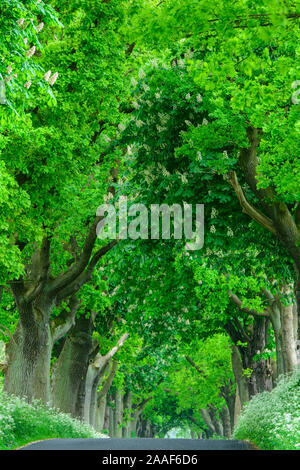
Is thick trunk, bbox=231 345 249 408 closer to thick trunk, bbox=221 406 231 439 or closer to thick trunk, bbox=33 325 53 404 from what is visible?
thick trunk, bbox=33 325 53 404

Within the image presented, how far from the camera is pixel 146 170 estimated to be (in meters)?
15.1

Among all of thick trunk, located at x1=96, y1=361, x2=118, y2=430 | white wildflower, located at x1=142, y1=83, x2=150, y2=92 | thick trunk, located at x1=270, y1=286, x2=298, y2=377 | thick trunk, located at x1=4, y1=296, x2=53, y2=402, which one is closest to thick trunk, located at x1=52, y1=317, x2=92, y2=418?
thick trunk, located at x1=4, y1=296, x2=53, y2=402

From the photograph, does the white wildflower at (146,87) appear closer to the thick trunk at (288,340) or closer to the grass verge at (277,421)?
the grass verge at (277,421)

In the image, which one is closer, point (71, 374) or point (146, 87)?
point (146, 87)

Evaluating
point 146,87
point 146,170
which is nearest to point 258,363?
point 146,170

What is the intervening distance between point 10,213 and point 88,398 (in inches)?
512

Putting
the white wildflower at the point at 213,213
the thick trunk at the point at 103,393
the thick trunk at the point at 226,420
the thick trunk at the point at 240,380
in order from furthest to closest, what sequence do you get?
the thick trunk at the point at 226,420, the thick trunk at the point at 103,393, the thick trunk at the point at 240,380, the white wildflower at the point at 213,213

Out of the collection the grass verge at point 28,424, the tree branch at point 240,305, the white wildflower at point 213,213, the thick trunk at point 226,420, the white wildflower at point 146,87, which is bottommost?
the grass verge at point 28,424

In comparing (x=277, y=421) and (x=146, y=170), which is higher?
(x=146, y=170)

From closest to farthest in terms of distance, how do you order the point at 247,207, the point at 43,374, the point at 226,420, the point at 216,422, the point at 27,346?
the point at 247,207
the point at 27,346
the point at 43,374
the point at 226,420
the point at 216,422

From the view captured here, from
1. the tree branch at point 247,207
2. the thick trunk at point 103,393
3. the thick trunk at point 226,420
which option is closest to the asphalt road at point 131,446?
the tree branch at point 247,207

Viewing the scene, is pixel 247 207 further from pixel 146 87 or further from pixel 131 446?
pixel 131 446

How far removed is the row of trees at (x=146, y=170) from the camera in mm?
11195

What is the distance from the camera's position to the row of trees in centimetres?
1120
